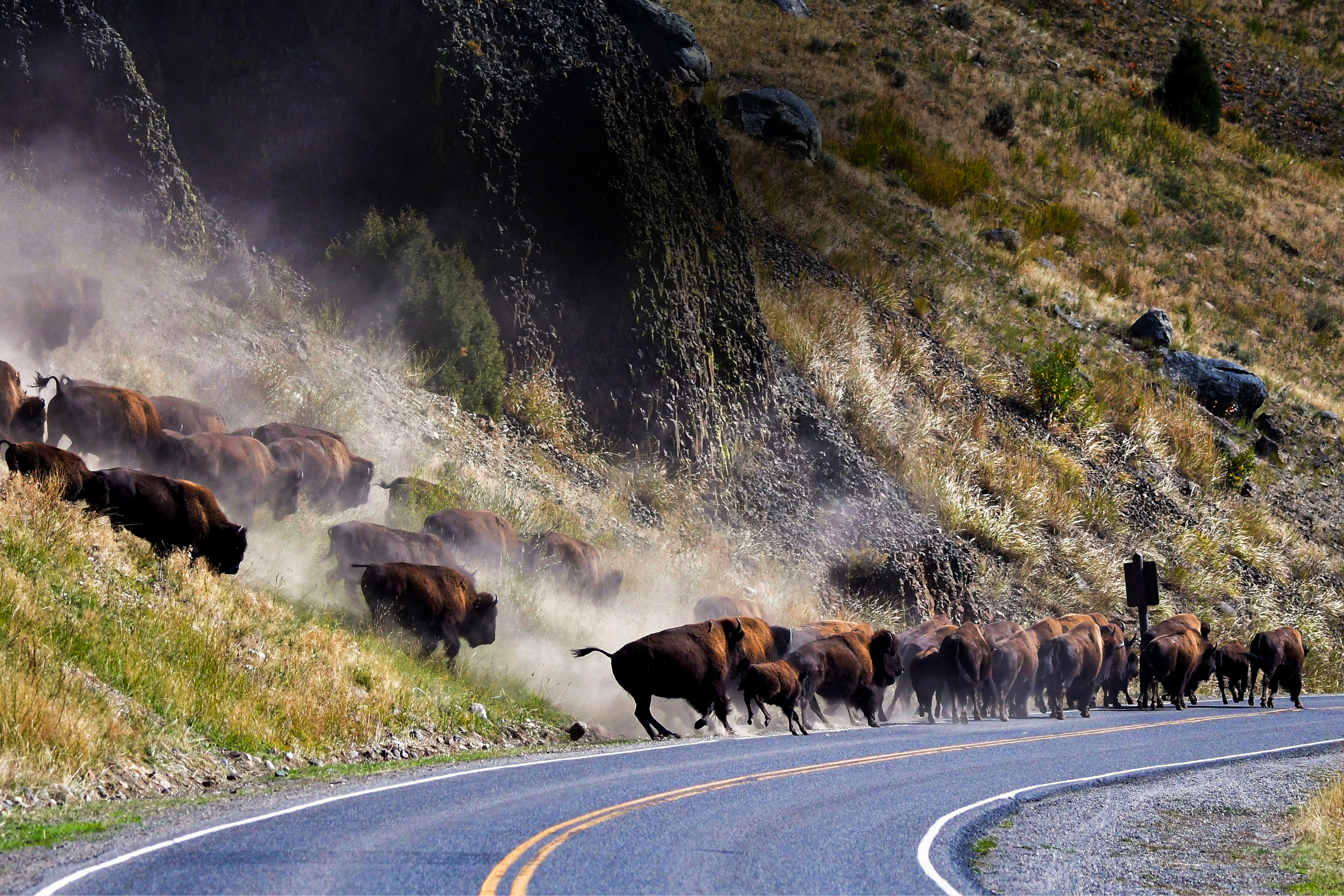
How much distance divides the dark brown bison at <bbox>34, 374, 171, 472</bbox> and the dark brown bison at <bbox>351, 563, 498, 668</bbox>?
356cm

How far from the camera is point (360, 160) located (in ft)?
98.7

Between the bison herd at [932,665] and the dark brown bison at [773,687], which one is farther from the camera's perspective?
the dark brown bison at [773,687]

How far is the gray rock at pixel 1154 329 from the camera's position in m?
50.8

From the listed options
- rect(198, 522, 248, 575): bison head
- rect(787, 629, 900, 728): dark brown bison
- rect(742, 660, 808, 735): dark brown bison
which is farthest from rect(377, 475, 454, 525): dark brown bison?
rect(787, 629, 900, 728): dark brown bison

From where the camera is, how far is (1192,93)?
7362 cm

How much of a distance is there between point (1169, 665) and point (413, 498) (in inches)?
661

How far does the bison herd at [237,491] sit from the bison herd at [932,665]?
8.22ft

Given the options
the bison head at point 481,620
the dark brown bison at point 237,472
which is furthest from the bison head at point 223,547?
the bison head at point 481,620

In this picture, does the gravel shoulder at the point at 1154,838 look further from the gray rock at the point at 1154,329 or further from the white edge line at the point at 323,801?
the gray rock at the point at 1154,329

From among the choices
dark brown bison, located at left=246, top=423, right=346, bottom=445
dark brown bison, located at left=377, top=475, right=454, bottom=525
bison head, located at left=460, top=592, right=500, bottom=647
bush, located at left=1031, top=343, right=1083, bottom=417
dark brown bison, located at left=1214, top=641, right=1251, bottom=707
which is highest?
bush, located at left=1031, top=343, right=1083, bottom=417

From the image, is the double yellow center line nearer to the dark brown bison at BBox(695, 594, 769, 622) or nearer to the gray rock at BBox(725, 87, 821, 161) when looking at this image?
the dark brown bison at BBox(695, 594, 769, 622)

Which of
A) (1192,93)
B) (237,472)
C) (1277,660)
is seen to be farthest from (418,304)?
(1192,93)

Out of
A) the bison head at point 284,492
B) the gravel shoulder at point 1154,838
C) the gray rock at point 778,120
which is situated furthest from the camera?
the gray rock at point 778,120

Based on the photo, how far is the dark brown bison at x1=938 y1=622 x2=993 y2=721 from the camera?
72.1ft
